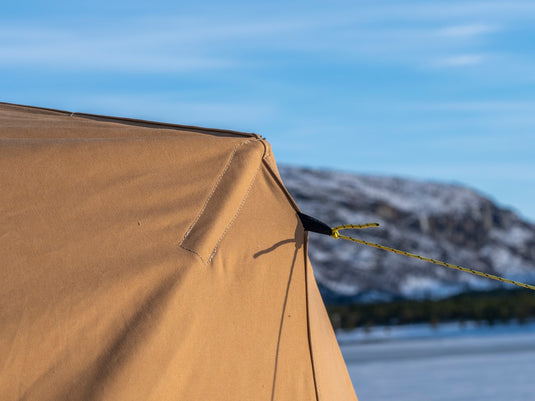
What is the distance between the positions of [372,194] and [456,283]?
14290 millimetres

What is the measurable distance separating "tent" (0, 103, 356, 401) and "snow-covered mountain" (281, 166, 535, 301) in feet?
177

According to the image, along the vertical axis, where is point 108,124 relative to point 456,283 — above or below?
below

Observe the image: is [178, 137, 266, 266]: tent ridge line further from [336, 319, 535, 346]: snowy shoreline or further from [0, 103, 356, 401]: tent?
[336, 319, 535, 346]: snowy shoreline

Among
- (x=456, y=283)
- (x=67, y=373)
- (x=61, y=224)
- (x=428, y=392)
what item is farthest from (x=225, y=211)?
(x=456, y=283)

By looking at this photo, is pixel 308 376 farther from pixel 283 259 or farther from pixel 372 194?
pixel 372 194

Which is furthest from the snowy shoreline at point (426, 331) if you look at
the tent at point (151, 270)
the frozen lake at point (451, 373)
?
the tent at point (151, 270)

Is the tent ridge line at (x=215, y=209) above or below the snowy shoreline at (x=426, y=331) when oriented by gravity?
below

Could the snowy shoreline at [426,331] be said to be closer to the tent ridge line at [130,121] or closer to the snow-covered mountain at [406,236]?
the tent ridge line at [130,121]

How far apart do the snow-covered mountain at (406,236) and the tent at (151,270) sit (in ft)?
177

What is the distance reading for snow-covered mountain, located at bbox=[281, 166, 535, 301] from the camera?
205 feet

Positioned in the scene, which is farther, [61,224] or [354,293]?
[354,293]

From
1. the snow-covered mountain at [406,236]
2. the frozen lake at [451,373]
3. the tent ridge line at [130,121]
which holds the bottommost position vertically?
the frozen lake at [451,373]

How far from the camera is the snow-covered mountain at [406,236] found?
62.4 meters

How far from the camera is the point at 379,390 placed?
9.98 metres
